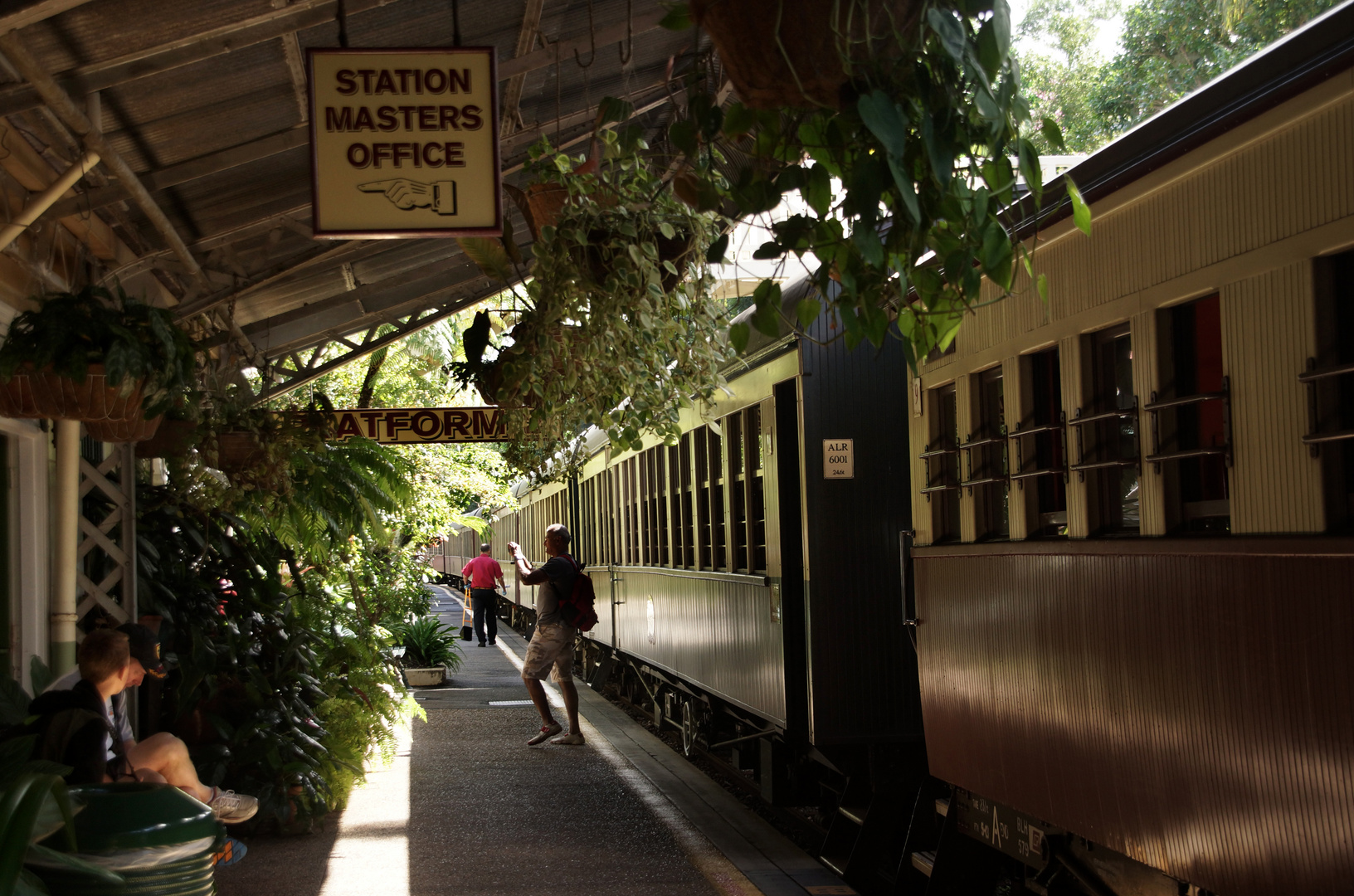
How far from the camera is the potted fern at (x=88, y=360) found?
454 cm

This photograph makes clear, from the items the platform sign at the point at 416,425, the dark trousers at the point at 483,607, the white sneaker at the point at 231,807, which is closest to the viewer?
the white sneaker at the point at 231,807

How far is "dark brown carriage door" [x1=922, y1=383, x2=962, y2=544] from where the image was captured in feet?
16.5

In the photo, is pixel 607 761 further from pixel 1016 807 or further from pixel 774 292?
pixel 774 292

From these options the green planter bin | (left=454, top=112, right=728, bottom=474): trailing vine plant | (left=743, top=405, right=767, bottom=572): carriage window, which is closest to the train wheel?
(left=743, top=405, right=767, bottom=572): carriage window

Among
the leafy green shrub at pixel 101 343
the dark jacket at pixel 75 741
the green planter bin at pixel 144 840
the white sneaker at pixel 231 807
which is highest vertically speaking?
the leafy green shrub at pixel 101 343

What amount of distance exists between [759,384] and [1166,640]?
12.5ft

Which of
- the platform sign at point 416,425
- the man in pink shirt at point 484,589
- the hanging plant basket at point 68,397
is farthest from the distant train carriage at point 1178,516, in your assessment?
the man in pink shirt at point 484,589

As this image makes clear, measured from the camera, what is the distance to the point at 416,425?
877 centimetres

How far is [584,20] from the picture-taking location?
5.89 m

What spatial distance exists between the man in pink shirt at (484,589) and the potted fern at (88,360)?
15.8 meters

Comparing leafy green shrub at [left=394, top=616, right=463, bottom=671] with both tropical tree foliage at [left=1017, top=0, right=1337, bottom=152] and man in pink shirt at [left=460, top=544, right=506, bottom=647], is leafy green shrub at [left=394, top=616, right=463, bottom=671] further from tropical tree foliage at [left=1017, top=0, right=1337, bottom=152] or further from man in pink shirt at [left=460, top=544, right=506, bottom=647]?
tropical tree foliage at [left=1017, top=0, right=1337, bottom=152]

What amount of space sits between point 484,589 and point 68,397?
1638cm

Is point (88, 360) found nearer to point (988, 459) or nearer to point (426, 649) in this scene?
point (988, 459)

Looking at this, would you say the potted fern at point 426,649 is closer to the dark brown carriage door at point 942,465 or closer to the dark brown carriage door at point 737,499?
the dark brown carriage door at point 737,499
